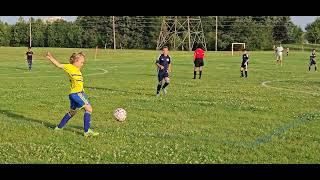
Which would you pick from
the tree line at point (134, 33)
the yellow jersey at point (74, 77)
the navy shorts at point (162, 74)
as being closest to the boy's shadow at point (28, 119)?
the yellow jersey at point (74, 77)

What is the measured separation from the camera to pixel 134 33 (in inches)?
4176

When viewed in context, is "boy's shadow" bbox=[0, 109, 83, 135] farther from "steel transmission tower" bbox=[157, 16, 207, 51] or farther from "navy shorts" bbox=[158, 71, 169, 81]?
"steel transmission tower" bbox=[157, 16, 207, 51]

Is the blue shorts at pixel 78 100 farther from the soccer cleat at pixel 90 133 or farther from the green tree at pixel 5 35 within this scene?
the green tree at pixel 5 35

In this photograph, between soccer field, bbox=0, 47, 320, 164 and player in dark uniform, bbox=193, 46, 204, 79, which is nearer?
soccer field, bbox=0, 47, 320, 164

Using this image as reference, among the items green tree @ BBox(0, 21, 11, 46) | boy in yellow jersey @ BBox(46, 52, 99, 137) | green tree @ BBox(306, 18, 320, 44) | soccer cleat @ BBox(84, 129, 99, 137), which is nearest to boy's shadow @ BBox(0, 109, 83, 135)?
boy in yellow jersey @ BBox(46, 52, 99, 137)

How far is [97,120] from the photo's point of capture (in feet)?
41.7

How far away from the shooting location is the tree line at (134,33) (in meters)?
95.8

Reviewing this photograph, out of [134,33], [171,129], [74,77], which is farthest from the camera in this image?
[134,33]

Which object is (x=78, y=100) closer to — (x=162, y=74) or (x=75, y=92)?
(x=75, y=92)

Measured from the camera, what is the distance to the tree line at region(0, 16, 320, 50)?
95.8 metres

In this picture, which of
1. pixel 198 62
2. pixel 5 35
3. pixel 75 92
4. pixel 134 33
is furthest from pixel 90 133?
pixel 134 33

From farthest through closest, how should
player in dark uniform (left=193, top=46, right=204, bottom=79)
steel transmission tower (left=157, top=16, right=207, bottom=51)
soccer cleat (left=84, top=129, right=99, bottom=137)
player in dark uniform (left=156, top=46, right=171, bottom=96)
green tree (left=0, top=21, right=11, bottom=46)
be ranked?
steel transmission tower (left=157, top=16, right=207, bottom=51) → green tree (left=0, top=21, right=11, bottom=46) → player in dark uniform (left=193, top=46, right=204, bottom=79) → player in dark uniform (left=156, top=46, right=171, bottom=96) → soccer cleat (left=84, top=129, right=99, bottom=137)
